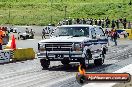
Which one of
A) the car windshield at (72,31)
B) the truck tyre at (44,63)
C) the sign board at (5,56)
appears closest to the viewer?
the truck tyre at (44,63)

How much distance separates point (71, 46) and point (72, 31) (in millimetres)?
1474

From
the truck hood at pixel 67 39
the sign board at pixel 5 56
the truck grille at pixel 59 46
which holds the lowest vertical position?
the sign board at pixel 5 56

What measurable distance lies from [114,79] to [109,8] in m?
76.8

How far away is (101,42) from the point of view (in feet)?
75.6

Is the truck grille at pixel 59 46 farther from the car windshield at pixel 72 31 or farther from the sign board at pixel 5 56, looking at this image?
the sign board at pixel 5 56

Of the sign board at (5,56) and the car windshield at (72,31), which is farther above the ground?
the car windshield at (72,31)

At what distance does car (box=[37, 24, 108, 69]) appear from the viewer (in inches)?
799

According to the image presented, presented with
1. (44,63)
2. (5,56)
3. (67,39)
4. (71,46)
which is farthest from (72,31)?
(5,56)

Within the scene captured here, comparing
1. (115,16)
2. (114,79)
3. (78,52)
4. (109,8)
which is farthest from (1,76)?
(109,8)

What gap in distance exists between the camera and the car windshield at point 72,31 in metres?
21.5

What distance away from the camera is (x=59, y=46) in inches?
802

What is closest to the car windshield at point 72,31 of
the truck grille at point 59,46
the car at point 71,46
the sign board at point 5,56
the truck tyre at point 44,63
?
the car at point 71,46

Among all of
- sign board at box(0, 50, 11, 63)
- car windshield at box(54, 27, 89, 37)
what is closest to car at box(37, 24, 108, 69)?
car windshield at box(54, 27, 89, 37)

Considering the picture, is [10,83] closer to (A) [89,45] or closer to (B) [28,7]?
(A) [89,45]
